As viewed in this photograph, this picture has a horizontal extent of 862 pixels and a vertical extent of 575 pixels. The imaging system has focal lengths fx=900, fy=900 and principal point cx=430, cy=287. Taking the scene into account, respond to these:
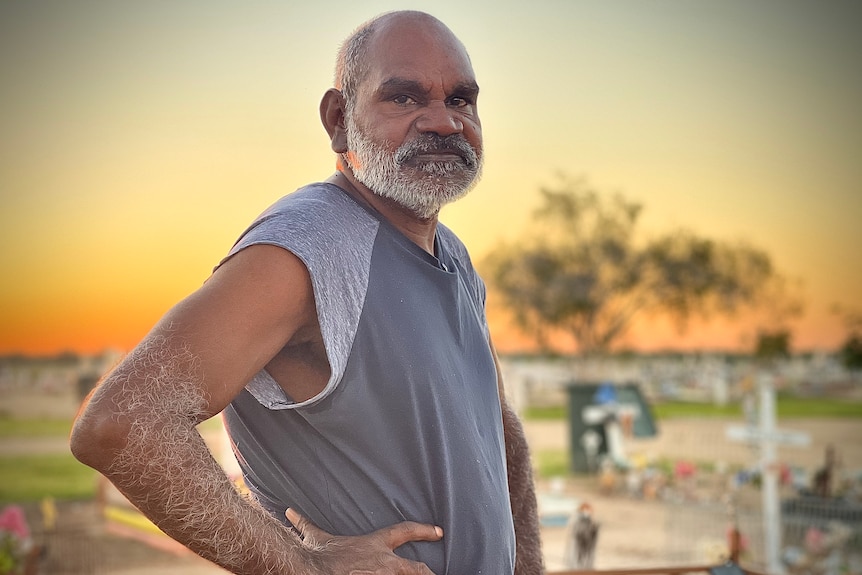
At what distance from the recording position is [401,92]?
1.20 meters

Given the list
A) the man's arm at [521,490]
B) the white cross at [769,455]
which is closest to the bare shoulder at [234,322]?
the man's arm at [521,490]

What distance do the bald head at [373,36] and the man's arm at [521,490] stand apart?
0.53m

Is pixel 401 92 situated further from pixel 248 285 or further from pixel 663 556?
pixel 663 556

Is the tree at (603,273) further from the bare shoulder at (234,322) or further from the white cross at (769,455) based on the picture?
the bare shoulder at (234,322)

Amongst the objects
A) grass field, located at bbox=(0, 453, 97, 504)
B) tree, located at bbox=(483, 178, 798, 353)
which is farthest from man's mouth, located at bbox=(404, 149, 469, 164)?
tree, located at bbox=(483, 178, 798, 353)

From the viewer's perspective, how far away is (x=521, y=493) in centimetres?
156

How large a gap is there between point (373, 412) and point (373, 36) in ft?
1.71

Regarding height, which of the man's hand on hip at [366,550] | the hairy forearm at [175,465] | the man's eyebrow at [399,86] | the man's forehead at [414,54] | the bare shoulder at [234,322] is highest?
the man's forehead at [414,54]

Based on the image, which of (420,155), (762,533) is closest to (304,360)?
(420,155)

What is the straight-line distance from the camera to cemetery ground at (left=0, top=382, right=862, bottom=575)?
8.82 metres

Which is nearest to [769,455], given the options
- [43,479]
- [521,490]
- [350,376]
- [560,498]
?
[560,498]

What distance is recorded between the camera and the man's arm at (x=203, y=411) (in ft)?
3.00

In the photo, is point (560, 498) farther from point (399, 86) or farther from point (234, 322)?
point (234, 322)

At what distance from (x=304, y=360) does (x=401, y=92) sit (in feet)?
1.25
